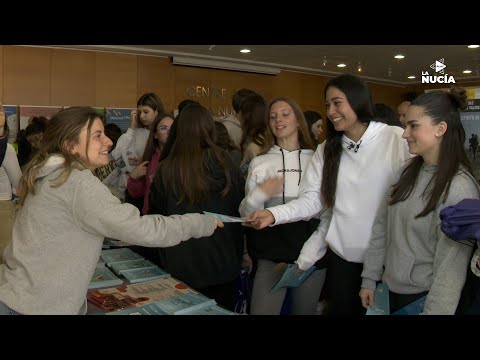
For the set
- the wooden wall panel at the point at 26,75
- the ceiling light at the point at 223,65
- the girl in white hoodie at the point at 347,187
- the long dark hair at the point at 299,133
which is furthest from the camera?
the ceiling light at the point at 223,65

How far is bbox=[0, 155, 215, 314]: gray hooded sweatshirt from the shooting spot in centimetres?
158

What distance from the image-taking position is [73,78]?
834 centimetres

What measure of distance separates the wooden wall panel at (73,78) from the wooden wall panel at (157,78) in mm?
902

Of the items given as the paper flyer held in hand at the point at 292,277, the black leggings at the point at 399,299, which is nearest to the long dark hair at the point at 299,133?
the paper flyer held in hand at the point at 292,277

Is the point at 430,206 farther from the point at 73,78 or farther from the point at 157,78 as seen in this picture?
the point at 157,78

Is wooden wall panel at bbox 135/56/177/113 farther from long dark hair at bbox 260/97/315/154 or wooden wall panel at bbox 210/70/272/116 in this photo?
long dark hair at bbox 260/97/315/154

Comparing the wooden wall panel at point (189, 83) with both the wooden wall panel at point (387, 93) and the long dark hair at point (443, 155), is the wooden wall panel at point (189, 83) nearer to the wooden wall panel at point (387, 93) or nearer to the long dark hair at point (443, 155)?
the wooden wall panel at point (387, 93)

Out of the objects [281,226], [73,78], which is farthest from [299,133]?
[73,78]

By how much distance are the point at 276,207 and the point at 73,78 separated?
7.00m

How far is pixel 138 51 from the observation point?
8656 millimetres

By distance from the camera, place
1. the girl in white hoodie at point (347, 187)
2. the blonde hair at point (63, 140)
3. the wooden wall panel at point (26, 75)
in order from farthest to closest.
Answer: the wooden wall panel at point (26, 75) < the girl in white hoodie at point (347, 187) < the blonde hair at point (63, 140)

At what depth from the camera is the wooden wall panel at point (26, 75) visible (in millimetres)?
7734

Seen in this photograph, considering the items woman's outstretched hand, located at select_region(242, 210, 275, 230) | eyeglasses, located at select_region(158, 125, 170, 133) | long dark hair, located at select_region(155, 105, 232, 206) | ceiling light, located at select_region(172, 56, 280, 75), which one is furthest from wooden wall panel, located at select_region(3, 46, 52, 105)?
woman's outstretched hand, located at select_region(242, 210, 275, 230)
